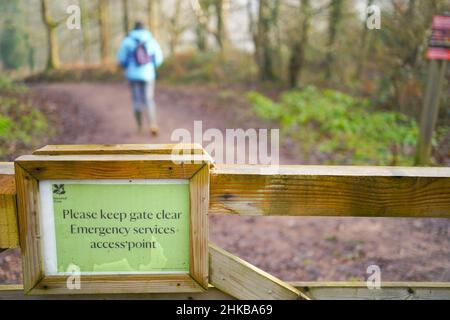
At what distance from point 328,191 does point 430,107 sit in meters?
5.90

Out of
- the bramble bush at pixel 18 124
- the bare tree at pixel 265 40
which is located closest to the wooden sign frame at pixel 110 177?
the bramble bush at pixel 18 124

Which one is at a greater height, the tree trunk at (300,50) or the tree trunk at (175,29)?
the tree trunk at (175,29)

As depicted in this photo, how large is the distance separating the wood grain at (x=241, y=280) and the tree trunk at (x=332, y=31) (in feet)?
45.1

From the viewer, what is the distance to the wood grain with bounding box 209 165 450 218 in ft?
5.56

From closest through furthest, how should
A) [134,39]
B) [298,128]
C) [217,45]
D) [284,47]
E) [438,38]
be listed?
1. [438,38]
2. [134,39]
3. [298,128]
4. [284,47]
5. [217,45]

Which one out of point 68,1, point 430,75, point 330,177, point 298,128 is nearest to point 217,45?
point 68,1

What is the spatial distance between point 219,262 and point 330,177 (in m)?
0.57

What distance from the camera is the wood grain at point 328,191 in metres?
1.69

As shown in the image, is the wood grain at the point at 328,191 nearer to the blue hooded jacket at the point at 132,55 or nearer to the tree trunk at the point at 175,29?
the blue hooded jacket at the point at 132,55

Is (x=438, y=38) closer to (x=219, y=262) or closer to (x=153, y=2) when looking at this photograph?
(x=219, y=262)

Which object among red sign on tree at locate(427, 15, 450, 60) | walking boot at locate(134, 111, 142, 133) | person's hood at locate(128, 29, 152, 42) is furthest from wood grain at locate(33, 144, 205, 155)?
walking boot at locate(134, 111, 142, 133)

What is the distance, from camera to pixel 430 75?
22.0 ft

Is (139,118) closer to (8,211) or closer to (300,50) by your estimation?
(8,211)

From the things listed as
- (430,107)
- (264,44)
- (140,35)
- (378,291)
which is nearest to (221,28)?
(264,44)
